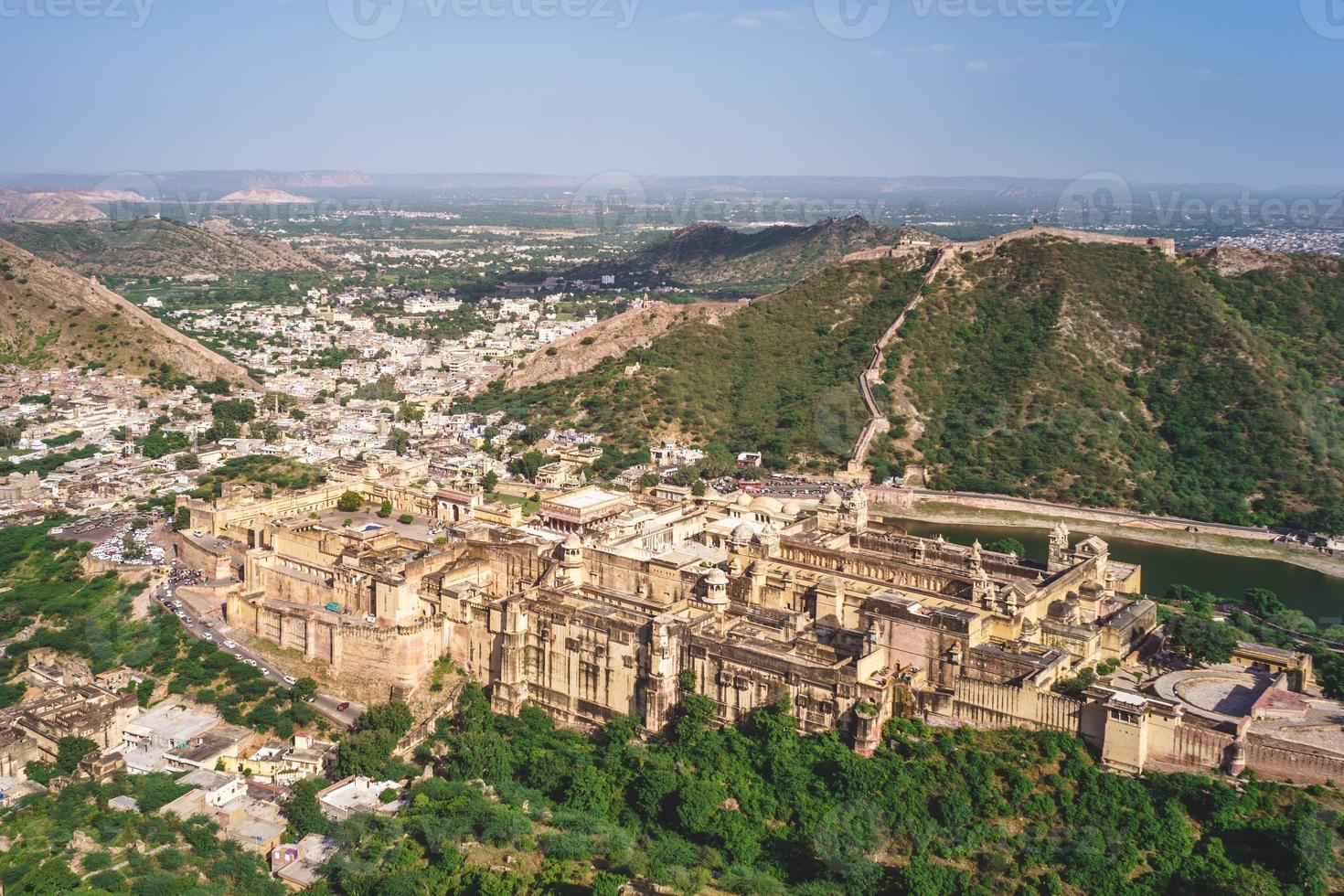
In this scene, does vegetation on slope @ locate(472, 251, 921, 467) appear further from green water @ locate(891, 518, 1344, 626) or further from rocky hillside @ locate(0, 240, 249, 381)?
rocky hillside @ locate(0, 240, 249, 381)

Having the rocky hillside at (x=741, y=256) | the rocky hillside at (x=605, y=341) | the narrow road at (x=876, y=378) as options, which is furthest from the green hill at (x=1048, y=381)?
the rocky hillside at (x=741, y=256)

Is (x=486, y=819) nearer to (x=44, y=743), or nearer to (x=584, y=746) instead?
(x=584, y=746)

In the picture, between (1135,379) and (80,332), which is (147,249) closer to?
(80,332)

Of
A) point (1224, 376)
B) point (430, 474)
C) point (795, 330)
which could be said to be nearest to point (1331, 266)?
point (1224, 376)

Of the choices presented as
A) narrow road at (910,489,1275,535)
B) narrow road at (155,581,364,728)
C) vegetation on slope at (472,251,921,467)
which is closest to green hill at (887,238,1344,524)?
narrow road at (910,489,1275,535)

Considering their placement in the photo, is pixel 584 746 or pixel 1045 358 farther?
pixel 1045 358

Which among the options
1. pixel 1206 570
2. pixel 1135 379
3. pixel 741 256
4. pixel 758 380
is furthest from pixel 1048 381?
pixel 741 256
